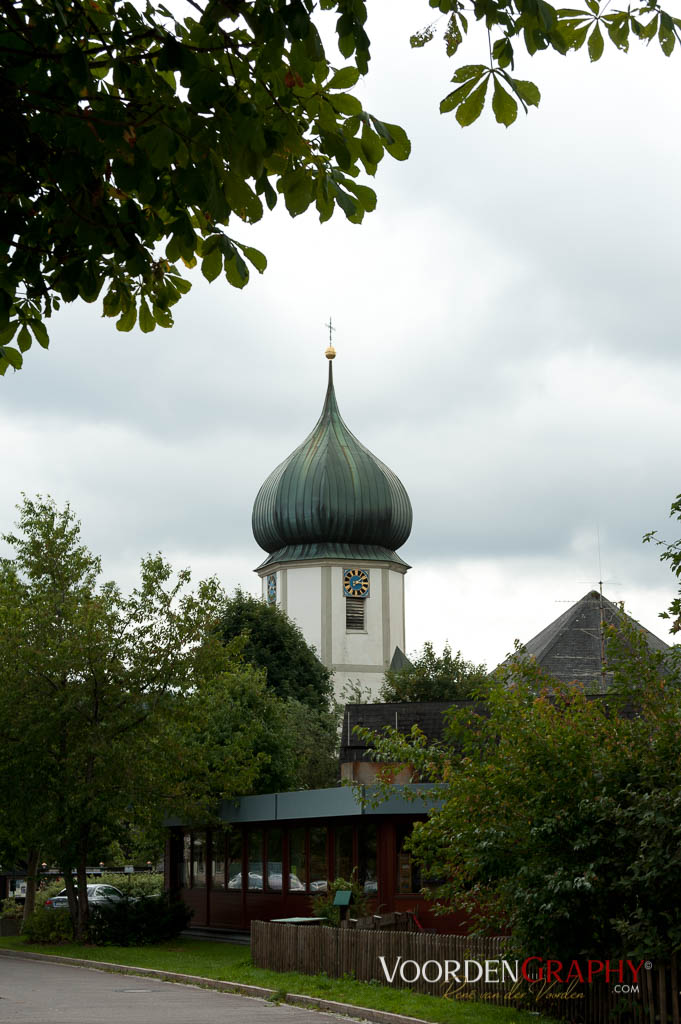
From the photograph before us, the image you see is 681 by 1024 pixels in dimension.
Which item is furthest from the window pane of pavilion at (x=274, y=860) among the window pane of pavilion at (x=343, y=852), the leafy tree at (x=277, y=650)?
the leafy tree at (x=277, y=650)

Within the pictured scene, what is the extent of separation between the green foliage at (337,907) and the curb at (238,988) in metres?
2.53

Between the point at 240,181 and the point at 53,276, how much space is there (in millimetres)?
1740

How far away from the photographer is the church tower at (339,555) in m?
76.9

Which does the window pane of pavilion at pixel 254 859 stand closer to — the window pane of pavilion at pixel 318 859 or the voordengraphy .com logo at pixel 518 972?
the window pane of pavilion at pixel 318 859

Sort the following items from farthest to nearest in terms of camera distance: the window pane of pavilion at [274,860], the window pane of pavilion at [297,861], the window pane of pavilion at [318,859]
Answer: the window pane of pavilion at [274,860]
the window pane of pavilion at [297,861]
the window pane of pavilion at [318,859]

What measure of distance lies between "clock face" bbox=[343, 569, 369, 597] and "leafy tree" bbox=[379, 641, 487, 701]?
11.5 meters

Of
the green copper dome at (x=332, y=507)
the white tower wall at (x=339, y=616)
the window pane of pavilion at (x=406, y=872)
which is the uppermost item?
the green copper dome at (x=332, y=507)

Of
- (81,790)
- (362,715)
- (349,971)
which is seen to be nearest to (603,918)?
(349,971)

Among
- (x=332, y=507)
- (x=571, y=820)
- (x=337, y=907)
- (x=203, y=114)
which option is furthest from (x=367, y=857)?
(x=332, y=507)

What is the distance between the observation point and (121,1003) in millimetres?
18516

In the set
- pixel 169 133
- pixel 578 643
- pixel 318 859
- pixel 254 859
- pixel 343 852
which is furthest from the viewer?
pixel 578 643

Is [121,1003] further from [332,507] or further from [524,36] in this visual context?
[332,507]

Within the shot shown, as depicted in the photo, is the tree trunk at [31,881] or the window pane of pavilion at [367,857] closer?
the window pane of pavilion at [367,857]

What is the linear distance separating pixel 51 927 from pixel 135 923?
2.52 m
